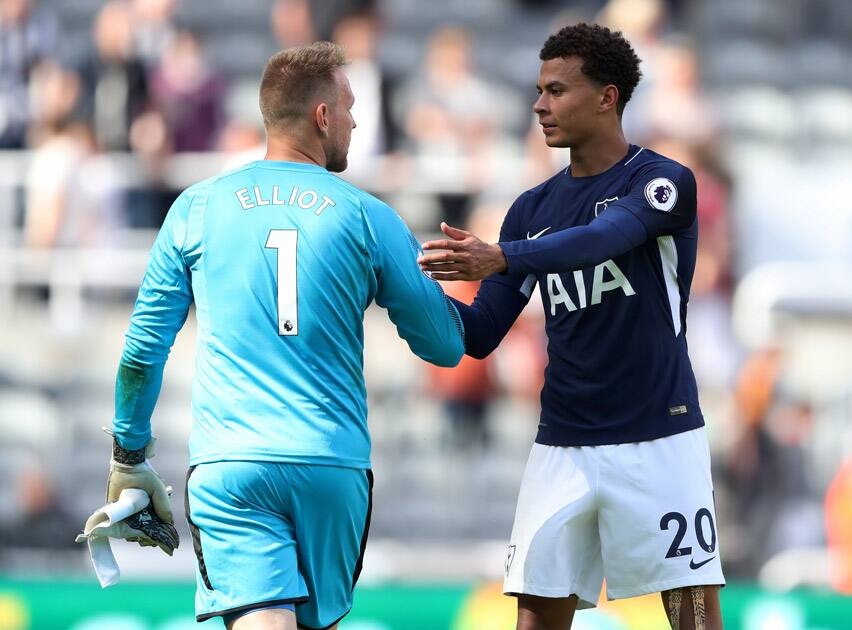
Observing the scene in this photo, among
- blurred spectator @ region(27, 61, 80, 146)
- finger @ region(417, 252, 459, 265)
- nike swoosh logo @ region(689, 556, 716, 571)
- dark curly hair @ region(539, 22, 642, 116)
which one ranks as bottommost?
nike swoosh logo @ region(689, 556, 716, 571)

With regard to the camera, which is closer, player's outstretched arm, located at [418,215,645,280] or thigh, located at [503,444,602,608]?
player's outstretched arm, located at [418,215,645,280]

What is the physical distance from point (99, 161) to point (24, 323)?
44.4 inches

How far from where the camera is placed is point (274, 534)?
10.5 feet

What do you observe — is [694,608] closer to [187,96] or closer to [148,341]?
[148,341]

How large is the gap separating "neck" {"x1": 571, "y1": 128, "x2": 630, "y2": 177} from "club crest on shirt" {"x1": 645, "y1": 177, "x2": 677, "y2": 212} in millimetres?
213

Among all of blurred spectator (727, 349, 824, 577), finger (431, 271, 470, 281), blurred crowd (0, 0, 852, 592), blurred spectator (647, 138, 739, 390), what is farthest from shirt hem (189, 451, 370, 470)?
blurred spectator (647, 138, 739, 390)

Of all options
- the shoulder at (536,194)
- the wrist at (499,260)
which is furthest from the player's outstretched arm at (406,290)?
the shoulder at (536,194)

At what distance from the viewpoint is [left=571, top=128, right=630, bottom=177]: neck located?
3.79m

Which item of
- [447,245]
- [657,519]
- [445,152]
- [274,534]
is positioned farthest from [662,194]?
[445,152]

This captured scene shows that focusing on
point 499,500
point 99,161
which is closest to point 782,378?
point 499,500

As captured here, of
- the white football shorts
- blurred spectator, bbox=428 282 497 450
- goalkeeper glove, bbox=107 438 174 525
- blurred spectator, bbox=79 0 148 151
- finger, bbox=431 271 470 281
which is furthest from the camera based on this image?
blurred spectator, bbox=79 0 148 151

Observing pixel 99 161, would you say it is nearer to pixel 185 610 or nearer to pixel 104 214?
pixel 104 214

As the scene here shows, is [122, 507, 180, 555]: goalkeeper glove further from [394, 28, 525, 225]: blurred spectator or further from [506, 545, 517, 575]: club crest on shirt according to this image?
[394, 28, 525, 225]: blurred spectator

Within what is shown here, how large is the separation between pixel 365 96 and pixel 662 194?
5.46 metres
